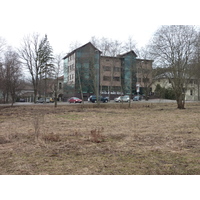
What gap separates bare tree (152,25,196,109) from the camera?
62.6 feet

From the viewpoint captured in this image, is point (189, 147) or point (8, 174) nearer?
point (8, 174)

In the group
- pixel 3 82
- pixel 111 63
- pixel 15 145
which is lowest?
pixel 15 145

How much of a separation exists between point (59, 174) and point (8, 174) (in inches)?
A: 34.5

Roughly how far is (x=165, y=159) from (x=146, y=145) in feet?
4.15

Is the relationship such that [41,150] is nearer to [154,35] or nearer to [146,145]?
[146,145]

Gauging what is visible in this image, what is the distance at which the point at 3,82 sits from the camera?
93.5 ft

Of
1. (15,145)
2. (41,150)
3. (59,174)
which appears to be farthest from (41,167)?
(15,145)

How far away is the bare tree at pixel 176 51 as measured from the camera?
62.6ft

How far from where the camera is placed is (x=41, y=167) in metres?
3.75

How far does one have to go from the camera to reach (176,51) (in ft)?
64.2
